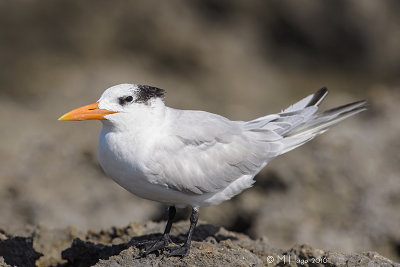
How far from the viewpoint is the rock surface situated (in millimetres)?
4219

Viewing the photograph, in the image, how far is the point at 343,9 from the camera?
40.5 ft

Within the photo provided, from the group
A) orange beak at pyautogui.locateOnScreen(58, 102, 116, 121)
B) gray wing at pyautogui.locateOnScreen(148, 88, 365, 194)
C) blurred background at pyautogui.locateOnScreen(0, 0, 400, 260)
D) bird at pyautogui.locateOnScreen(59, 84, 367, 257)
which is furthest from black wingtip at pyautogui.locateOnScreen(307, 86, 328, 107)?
blurred background at pyautogui.locateOnScreen(0, 0, 400, 260)

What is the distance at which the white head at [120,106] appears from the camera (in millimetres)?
4395

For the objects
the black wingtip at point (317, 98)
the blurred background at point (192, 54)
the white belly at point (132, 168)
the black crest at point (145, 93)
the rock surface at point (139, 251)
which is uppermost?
the blurred background at point (192, 54)

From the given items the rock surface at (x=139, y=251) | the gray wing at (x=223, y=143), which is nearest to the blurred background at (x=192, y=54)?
the rock surface at (x=139, y=251)

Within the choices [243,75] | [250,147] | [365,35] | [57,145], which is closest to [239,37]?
[243,75]

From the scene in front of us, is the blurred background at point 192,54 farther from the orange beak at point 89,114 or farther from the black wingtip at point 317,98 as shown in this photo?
the orange beak at point 89,114

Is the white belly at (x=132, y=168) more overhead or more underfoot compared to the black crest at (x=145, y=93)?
more underfoot

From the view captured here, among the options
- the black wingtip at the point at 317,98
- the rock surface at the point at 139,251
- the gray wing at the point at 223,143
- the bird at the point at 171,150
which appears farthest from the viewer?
the black wingtip at the point at 317,98

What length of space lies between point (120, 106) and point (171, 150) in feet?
1.82

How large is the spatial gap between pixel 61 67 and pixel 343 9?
667 cm

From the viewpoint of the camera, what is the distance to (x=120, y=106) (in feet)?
14.6

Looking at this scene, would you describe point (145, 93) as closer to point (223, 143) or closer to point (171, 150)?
point (171, 150)

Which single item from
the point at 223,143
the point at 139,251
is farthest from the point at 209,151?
the point at 139,251
